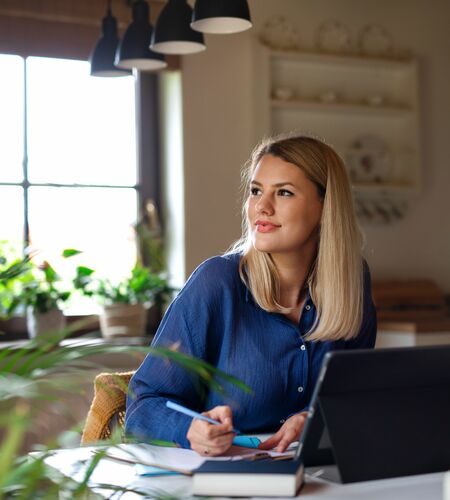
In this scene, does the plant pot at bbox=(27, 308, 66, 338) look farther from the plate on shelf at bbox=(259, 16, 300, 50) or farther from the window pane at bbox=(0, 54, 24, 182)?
the plate on shelf at bbox=(259, 16, 300, 50)

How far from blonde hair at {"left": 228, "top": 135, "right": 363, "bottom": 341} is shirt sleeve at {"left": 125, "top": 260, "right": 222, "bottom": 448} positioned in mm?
148

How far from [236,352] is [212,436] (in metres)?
0.50

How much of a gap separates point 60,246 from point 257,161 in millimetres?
1977

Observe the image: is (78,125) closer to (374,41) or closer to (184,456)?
(374,41)

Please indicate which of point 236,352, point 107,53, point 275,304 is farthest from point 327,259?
point 107,53

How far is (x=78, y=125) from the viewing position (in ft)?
14.3

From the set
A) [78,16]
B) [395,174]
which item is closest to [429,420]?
[78,16]

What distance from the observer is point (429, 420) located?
5.60 feet

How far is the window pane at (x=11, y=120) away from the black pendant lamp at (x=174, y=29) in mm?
1413

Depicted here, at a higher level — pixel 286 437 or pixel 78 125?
pixel 78 125

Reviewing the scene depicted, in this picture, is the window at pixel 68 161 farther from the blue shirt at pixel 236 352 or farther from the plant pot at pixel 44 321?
the blue shirt at pixel 236 352

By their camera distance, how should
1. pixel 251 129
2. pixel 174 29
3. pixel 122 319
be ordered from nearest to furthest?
pixel 174 29 < pixel 122 319 < pixel 251 129

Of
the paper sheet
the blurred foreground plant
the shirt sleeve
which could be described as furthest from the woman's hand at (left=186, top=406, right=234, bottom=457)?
the blurred foreground plant

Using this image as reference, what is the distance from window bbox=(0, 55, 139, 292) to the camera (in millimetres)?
4203
